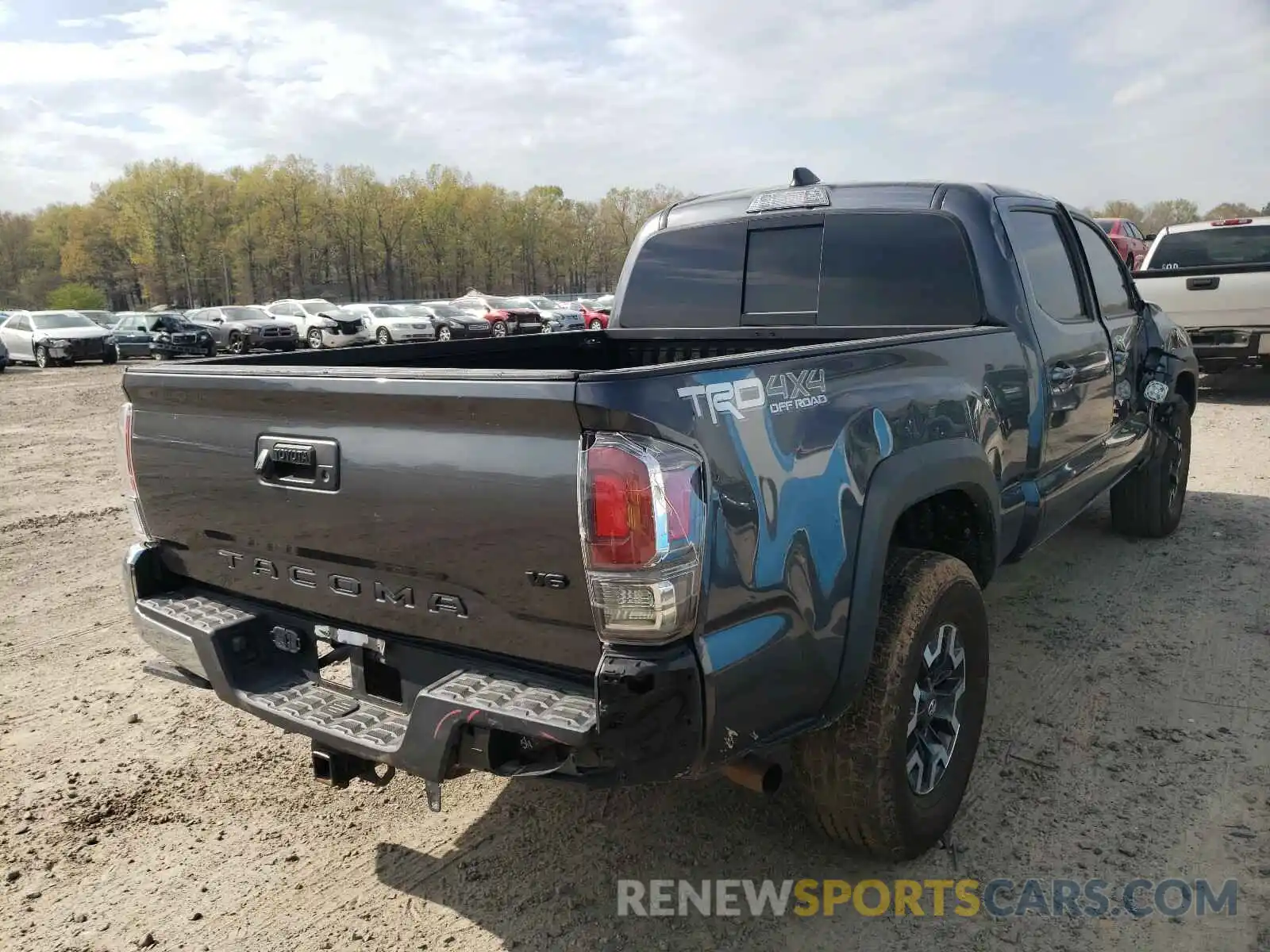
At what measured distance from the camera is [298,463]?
2.51 metres

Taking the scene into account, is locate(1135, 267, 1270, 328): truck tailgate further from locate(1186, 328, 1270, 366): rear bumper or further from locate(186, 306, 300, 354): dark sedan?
locate(186, 306, 300, 354): dark sedan

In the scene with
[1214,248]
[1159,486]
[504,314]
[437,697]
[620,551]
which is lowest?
[1159,486]

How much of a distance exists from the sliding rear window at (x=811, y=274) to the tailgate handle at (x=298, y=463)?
2.26m

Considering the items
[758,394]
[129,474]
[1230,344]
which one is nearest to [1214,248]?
[1230,344]

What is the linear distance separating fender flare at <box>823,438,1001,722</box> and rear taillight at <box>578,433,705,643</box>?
594 mm

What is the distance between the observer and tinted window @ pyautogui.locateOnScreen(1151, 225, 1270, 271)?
11727 millimetres

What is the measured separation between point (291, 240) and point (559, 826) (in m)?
86.7

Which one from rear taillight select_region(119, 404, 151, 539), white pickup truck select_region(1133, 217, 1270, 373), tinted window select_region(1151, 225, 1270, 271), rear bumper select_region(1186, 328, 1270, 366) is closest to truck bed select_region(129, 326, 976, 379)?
rear taillight select_region(119, 404, 151, 539)

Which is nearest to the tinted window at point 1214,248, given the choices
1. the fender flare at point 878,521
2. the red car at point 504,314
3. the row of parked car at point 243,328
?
the fender flare at point 878,521

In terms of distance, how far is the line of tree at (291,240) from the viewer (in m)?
75.3

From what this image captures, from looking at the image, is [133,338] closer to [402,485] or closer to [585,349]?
[585,349]

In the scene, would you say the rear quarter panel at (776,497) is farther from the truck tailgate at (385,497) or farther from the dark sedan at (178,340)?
the dark sedan at (178,340)

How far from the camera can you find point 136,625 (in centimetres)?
297

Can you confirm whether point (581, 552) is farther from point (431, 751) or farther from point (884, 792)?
point (884, 792)
